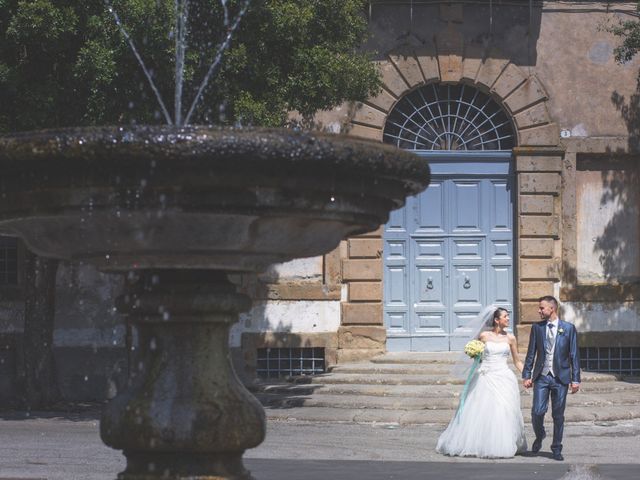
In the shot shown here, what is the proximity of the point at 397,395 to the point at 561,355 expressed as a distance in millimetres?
4212

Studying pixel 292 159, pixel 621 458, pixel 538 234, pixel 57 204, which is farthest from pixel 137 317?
pixel 538 234

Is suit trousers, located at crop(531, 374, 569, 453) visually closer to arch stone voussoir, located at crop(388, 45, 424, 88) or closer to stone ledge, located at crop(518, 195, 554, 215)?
stone ledge, located at crop(518, 195, 554, 215)

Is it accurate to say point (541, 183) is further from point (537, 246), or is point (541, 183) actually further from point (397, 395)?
point (397, 395)

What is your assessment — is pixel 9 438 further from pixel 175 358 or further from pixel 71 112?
pixel 175 358

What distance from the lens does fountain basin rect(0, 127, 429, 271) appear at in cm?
541

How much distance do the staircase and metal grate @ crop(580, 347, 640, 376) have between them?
773 mm

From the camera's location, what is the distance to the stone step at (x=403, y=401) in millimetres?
15562

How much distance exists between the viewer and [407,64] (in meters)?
18.6

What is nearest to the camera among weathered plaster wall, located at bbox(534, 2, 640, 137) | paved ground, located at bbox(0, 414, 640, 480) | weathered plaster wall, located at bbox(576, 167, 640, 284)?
paved ground, located at bbox(0, 414, 640, 480)

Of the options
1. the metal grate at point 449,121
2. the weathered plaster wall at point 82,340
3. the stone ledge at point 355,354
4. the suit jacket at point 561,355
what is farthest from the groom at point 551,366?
the weathered plaster wall at point 82,340

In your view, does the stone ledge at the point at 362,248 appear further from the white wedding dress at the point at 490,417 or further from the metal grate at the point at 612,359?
the white wedding dress at the point at 490,417

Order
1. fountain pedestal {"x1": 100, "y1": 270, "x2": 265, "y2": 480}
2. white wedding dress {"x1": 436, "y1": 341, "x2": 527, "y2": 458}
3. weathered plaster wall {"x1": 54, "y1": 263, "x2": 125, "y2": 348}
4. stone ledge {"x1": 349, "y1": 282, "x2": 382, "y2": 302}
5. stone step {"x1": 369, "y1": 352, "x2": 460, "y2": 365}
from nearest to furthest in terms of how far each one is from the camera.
Answer: fountain pedestal {"x1": 100, "y1": 270, "x2": 265, "y2": 480}, white wedding dress {"x1": 436, "y1": 341, "x2": 527, "y2": 458}, stone step {"x1": 369, "y1": 352, "x2": 460, "y2": 365}, weathered plaster wall {"x1": 54, "y1": 263, "x2": 125, "y2": 348}, stone ledge {"x1": 349, "y1": 282, "x2": 382, "y2": 302}

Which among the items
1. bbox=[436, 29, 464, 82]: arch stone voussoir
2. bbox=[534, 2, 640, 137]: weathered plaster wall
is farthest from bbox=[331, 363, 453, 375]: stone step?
bbox=[436, 29, 464, 82]: arch stone voussoir

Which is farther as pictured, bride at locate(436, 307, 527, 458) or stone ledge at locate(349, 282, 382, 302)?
stone ledge at locate(349, 282, 382, 302)
